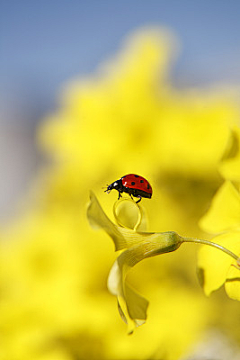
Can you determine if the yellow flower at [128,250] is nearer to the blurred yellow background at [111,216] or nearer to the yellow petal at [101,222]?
the yellow petal at [101,222]

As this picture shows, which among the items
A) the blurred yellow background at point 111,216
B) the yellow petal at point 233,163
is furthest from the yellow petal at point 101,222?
the blurred yellow background at point 111,216

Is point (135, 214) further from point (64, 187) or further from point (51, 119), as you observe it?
point (51, 119)

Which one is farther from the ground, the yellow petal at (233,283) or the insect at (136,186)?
the insect at (136,186)

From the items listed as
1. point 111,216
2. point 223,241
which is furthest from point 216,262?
point 111,216

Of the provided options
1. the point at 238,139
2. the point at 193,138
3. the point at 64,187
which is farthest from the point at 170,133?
the point at 238,139

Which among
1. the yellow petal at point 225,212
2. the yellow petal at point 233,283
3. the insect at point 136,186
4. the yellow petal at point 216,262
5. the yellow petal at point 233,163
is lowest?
the yellow petal at point 233,283

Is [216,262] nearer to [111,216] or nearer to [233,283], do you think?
[233,283]

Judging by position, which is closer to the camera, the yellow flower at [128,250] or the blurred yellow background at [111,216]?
the yellow flower at [128,250]
